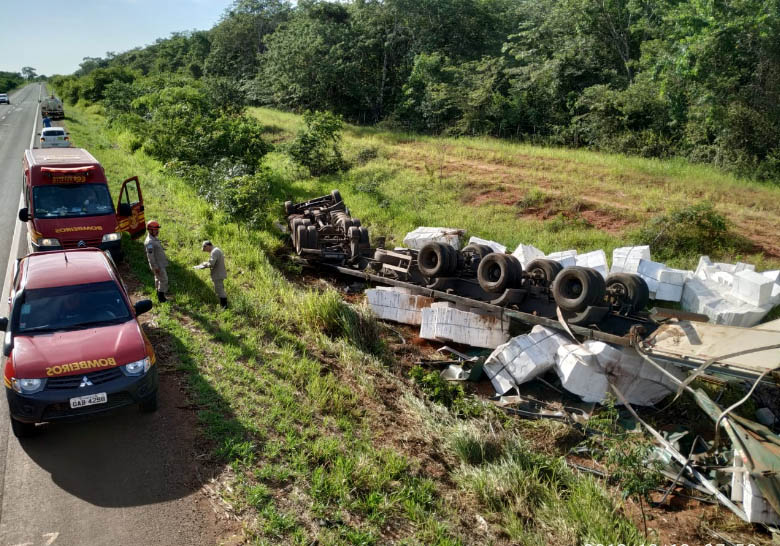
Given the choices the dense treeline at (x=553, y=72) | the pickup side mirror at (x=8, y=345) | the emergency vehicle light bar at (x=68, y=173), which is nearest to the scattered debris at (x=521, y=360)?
the pickup side mirror at (x=8, y=345)

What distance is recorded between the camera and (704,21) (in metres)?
19.4

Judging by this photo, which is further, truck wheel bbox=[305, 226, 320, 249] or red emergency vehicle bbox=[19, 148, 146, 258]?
truck wheel bbox=[305, 226, 320, 249]

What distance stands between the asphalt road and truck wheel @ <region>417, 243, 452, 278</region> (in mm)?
5448

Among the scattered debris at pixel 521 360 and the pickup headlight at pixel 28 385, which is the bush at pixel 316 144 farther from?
the pickup headlight at pixel 28 385

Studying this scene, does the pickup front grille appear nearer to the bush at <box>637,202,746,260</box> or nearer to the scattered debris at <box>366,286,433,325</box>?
the scattered debris at <box>366,286,433,325</box>

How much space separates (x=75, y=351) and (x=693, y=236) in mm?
13687

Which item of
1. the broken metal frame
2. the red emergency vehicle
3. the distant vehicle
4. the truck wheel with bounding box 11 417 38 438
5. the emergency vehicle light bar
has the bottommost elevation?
the truck wheel with bounding box 11 417 38 438

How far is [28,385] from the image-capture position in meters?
5.43

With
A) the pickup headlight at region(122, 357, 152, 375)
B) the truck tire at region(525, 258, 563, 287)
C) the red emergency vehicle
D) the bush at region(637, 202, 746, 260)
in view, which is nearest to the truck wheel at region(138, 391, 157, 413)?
the pickup headlight at region(122, 357, 152, 375)

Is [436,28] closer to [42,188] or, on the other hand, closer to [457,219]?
[457,219]

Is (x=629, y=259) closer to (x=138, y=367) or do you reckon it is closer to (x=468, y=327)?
(x=468, y=327)

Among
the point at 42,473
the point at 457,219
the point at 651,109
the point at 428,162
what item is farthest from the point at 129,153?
the point at 651,109

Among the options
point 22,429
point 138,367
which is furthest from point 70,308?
point 22,429

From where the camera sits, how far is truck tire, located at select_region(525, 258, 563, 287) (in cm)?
1002
